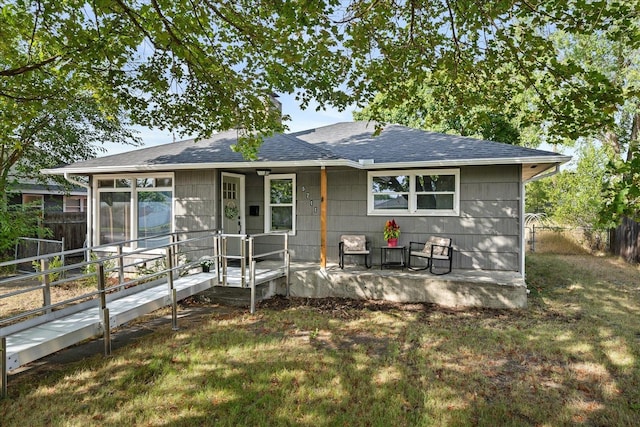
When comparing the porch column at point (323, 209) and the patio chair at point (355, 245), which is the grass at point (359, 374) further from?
the patio chair at point (355, 245)

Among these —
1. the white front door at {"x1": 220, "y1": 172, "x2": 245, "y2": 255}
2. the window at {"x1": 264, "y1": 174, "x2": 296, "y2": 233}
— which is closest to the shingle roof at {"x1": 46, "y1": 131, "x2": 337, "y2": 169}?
the white front door at {"x1": 220, "y1": 172, "x2": 245, "y2": 255}

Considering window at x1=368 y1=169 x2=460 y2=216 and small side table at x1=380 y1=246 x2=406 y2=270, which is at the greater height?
window at x1=368 y1=169 x2=460 y2=216

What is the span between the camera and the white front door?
879 centimetres

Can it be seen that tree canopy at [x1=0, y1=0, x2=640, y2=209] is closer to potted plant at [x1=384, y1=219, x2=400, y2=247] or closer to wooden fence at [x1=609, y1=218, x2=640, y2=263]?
potted plant at [x1=384, y1=219, x2=400, y2=247]

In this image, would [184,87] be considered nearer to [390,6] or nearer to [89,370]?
[390,6]

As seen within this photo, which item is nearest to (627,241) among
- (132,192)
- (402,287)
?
(402,287)

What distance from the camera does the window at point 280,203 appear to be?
9055 millimetres

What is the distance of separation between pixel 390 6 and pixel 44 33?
5428 millimetres

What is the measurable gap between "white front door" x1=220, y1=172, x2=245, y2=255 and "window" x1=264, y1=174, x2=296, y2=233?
0.64m

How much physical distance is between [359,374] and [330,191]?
5245mm

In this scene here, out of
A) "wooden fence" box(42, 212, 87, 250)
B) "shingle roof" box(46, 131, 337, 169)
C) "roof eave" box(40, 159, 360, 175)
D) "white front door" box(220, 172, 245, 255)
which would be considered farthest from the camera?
"wooden fence" box(42, 212, 87, 250)

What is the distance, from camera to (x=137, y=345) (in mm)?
5012

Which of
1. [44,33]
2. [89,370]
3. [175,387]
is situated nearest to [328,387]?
[175,387]

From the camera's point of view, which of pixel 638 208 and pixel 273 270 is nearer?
pixel 638 208
